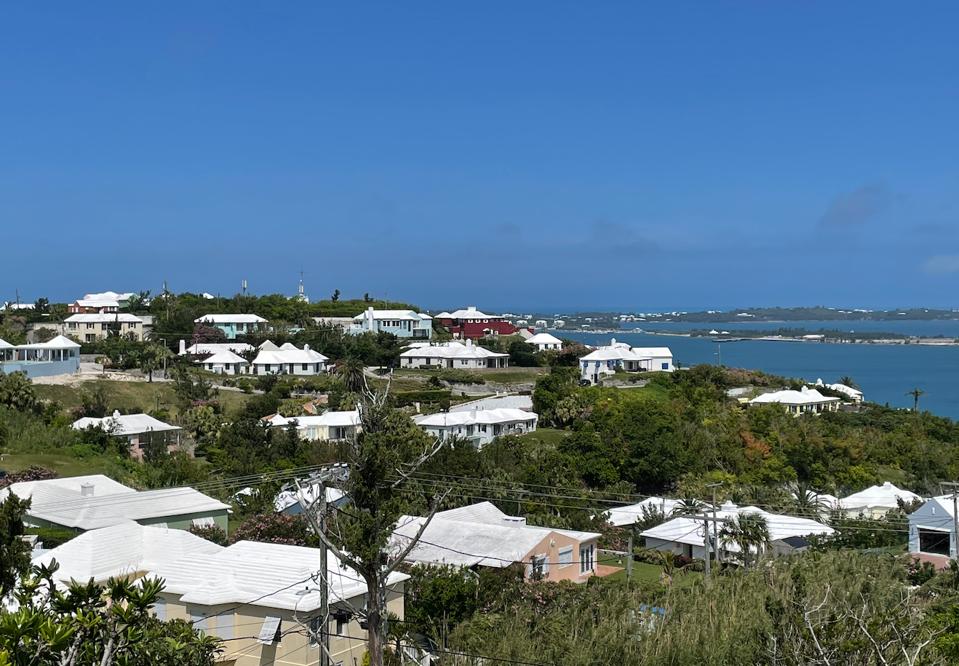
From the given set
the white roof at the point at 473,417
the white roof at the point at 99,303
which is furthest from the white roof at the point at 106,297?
the white roof at the point at 473,417

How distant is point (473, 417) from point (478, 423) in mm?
468

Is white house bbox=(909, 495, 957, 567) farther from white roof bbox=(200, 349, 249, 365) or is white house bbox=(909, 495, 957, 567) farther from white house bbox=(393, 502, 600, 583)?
white roof bbox=(200, 349, 249, 365)

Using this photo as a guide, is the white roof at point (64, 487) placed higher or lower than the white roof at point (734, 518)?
higher

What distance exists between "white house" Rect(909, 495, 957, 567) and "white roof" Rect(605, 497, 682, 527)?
24.7 feet

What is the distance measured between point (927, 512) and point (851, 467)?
1917 cm

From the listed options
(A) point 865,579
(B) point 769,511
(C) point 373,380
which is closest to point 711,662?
(A) point 865,579

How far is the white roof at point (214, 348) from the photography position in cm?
7206

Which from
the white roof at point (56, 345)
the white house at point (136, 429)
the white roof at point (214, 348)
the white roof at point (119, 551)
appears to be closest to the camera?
the white roof at point (119, 551)

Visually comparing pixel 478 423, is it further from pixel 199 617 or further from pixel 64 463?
pixel 199 617

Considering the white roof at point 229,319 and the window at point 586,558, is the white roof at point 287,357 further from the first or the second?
the window at point 586,558

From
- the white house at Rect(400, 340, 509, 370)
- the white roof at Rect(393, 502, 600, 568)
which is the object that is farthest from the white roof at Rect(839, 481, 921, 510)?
the white house at Rect(400, 340, 509, 370)

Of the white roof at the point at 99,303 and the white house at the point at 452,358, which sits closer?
the white house at the point at 452,358

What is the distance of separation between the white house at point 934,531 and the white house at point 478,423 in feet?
73.3

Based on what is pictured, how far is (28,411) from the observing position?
1786 inches
